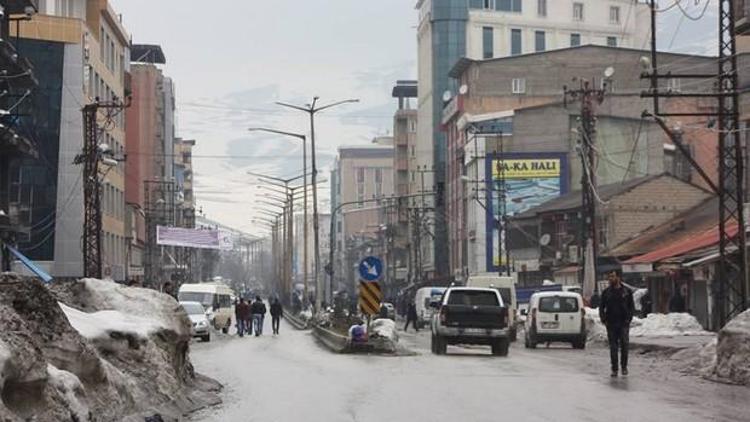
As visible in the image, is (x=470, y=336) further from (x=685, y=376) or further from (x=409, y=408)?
(x=409, y=408)

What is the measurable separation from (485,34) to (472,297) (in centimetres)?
9746

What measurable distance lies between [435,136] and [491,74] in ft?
77.9

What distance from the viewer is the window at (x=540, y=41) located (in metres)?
132

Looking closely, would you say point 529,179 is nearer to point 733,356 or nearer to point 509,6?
point 509,6

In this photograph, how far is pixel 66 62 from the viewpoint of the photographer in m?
75.8

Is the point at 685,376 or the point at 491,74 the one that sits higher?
the point at 491,74

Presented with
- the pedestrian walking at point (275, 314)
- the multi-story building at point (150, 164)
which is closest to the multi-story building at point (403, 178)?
the multi-story building at point (150, 164)

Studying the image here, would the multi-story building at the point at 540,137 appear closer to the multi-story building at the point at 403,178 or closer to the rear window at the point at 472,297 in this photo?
the multi-story building at the point at 403,178

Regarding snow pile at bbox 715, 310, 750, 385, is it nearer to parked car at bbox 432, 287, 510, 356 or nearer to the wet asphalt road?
the wet asphalt road

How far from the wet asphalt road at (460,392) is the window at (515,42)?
102 meters

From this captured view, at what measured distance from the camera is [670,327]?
4325 cm

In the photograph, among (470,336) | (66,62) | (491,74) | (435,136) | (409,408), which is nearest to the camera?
(409,408)

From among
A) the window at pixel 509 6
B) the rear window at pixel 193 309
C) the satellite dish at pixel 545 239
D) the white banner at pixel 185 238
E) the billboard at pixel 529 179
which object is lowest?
the rear window at pixel 193 309

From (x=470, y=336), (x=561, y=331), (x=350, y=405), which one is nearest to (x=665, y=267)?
(x=561, y=331)
